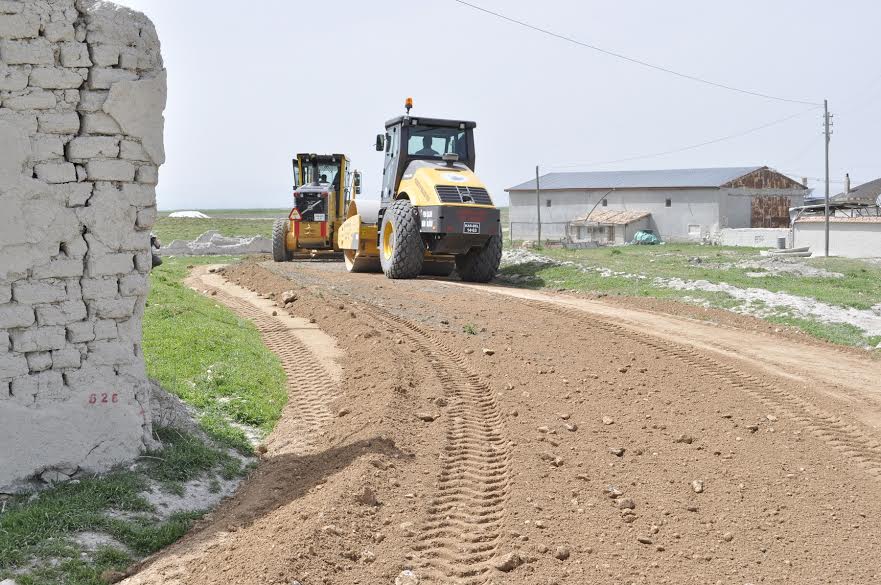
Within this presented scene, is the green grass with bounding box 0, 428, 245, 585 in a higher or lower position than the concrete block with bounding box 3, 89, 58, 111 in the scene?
lower

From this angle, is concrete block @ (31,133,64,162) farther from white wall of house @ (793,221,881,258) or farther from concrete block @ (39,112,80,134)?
white wall of house @ (793,221,881,258)

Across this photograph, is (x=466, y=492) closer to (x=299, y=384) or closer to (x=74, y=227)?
(x=74, y=227)

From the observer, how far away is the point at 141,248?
7438mm

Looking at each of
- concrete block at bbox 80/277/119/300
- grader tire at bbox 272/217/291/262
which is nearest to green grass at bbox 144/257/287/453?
concrete block at bbox 80/277/119/300

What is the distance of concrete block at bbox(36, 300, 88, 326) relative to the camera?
687cm

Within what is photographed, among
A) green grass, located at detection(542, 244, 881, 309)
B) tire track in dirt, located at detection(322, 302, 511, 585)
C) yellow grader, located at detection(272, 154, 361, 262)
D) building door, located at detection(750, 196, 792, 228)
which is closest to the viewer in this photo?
tire track in dirt, located at detection(322, 302, 511, 585)

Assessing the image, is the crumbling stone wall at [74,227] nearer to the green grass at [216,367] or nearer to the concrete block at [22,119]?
the concrete block at [22,119]

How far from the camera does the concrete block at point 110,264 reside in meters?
7.11

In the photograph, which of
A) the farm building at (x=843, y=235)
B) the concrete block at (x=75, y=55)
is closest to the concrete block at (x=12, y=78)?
the concrete block at (x=75, y=55)

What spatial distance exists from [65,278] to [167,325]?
206 inches

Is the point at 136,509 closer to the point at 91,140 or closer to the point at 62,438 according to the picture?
the point at 62,438

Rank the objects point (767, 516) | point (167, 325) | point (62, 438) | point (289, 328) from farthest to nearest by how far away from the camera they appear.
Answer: point (289, 328) → point (167, 325) → point (62, 438) → point (767, 516)

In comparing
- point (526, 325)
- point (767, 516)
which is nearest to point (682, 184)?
point (526, 325)

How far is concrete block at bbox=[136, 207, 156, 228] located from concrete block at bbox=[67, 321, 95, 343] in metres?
0.94
